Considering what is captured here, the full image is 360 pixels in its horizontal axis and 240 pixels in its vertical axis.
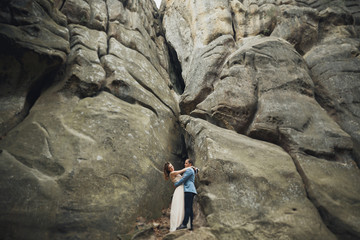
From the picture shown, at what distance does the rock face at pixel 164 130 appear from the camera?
7.20 metres

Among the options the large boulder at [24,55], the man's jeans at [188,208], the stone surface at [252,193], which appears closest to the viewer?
the stone surface at [252,193]

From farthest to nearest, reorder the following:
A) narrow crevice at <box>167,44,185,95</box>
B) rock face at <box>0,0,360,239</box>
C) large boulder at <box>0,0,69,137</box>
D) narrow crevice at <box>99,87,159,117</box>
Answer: narrow crevice at <box>167,44,185,95</box>
narrow crevice at <box>99,87,159,117</box>
large boulder at <box>0,0,69,137</box>
rock face at <box>0,0,360,239</box>

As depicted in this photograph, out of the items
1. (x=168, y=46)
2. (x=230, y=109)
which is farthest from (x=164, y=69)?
(x=230, y=109)

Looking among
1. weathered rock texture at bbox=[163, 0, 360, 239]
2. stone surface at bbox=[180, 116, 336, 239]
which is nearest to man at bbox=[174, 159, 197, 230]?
stone surface at bbox=[180, 116, 336, 239]

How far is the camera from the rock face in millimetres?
7199

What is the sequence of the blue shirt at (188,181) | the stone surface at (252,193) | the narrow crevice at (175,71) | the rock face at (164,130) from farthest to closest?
1. the narrow crevice at (175,71)
2. the blue shirt at (188,181)
3. the rock face at (164,130)
4. the stone surface at (252,193)

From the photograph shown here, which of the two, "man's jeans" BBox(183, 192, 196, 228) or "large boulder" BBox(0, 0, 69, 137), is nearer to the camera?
"man's jeans" BBox(183, 192, 196, 228)

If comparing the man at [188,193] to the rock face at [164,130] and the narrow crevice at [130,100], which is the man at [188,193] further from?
the narrow crevice at [130,100]

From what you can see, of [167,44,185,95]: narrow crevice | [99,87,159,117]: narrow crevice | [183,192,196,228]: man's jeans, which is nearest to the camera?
[183,192,196,228]: man's jeans

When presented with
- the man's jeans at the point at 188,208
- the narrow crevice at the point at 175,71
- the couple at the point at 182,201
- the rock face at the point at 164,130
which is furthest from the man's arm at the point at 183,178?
the narrow crevice at the point at 175,71

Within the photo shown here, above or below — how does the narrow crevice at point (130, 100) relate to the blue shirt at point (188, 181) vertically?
above

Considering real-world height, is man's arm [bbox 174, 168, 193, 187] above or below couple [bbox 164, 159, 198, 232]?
above

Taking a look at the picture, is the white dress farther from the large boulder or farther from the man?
the large boulder

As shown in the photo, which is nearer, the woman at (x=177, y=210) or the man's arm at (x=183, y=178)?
the woman at (x=177, y=210)
